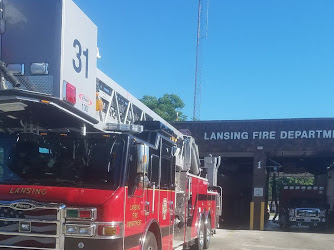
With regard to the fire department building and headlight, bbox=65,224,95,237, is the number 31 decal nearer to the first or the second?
headlight, bbox=65,224,95,237

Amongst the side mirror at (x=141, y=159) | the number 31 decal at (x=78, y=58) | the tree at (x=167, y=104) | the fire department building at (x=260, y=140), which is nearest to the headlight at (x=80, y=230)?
the side mirror at (x=141, y=159)

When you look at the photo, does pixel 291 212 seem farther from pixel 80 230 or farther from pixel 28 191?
pixel 28 191

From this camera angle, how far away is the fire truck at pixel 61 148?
485 cm

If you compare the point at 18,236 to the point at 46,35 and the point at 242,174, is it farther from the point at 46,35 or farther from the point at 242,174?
the point at 242,174

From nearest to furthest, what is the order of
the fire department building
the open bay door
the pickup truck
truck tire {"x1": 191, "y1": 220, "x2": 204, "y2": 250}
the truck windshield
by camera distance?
1. the open bay door
2. the truck windshield
3. truck tire {"x1": 191, "y1": 220, "x2": 204, "y2": 250}
4. the fire department building
5. the pickup truck

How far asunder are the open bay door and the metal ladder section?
733mm

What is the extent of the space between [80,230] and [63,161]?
0.94 meters

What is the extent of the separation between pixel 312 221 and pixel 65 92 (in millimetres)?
20235

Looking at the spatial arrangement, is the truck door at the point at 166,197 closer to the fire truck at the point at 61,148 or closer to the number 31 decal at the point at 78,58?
the fire truck at the point at 61,148

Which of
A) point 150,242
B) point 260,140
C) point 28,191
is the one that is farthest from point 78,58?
point 260,140

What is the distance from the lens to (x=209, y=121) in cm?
2302

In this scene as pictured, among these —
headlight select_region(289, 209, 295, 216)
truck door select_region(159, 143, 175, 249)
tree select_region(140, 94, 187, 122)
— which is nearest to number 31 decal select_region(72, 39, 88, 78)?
truck door select_region(159, 143, 175, 249)

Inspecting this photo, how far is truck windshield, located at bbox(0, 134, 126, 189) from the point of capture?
5.18 m

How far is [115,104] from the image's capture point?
668cm
